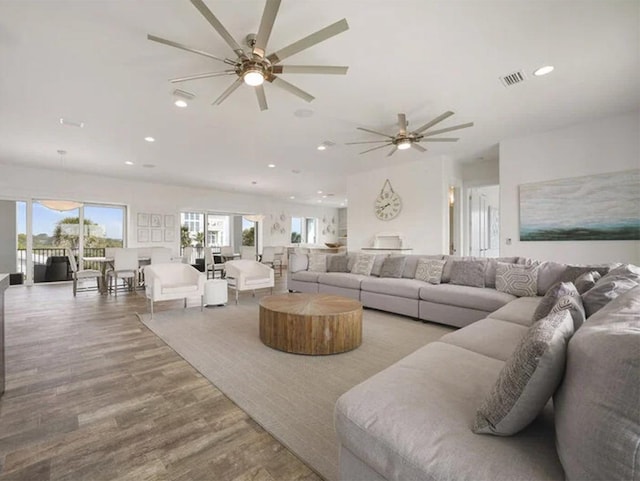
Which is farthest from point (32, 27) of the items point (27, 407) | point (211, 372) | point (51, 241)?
point (51, 241)

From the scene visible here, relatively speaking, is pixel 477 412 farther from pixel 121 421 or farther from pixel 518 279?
pixel 518 279

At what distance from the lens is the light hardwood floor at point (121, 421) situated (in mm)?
1465

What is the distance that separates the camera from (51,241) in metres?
7.43

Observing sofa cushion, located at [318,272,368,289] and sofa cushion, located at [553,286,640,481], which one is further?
sofa cushion, located at [318,272,368,289]

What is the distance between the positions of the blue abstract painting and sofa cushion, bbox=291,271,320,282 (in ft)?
12.1

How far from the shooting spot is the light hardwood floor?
4.81 feet

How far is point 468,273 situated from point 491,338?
2.10 meters

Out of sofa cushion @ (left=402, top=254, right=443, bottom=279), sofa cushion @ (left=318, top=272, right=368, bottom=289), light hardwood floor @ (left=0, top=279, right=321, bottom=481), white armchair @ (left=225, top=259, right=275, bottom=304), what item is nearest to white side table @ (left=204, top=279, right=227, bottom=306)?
white armchair @ (left=225, top=259, right=275, bottom=304)

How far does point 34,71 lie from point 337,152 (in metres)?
4.35

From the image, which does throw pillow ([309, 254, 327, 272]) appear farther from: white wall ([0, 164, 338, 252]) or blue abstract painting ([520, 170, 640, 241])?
white wall ([0, 164, 338, 252])

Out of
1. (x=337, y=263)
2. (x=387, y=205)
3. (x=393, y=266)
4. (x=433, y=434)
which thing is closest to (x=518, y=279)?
(x=393, y=266)

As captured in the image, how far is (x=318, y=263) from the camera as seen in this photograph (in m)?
5.78

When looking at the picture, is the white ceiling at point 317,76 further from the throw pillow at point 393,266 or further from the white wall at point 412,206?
the throw pillow at point 393,266

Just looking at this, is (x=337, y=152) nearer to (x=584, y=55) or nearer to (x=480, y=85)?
(x=480, y=85)
